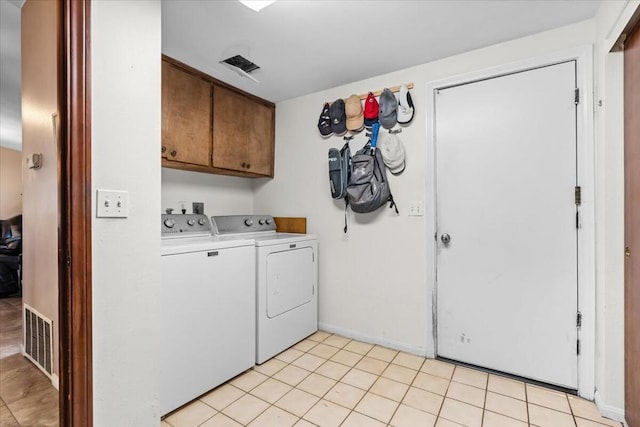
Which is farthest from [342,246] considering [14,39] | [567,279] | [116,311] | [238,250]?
[14,39]

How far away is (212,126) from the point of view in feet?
7.98

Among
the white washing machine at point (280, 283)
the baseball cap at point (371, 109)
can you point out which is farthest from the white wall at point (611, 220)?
the white washing machine at point (280, 283)

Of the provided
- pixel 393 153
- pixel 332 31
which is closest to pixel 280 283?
pixel 393 153

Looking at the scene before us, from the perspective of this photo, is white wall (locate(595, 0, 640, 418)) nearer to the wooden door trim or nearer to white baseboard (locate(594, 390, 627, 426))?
white baseboard (locate(594, 390, 627, 426))

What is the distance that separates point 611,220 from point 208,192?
2.91m

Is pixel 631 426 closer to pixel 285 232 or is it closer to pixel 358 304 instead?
pixel 358 304

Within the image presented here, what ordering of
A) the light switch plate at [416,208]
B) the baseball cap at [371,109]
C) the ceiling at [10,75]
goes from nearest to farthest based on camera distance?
Answer: the ceiling at [10,75], the light switch plate at [416,208], the baseball cap at [371,109]

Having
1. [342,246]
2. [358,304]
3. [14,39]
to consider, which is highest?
[14,39]

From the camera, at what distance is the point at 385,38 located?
1912mm

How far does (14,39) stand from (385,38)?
2.30 meters

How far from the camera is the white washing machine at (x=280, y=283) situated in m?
2.15

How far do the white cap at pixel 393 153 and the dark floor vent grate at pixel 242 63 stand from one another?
45.9 inches

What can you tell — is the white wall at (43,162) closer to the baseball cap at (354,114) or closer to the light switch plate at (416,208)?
the baseball cap at (354,114)

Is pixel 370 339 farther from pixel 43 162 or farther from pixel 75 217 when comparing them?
pixel 43 162
